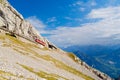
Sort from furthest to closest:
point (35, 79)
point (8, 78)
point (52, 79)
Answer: point (52, 79) < point (35, 79) < point (8, 78)

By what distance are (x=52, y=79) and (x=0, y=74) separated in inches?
951

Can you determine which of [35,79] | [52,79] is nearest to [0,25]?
[52,79]

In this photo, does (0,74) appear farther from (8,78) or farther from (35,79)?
(35,79)

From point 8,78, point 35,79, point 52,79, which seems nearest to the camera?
point 8,78

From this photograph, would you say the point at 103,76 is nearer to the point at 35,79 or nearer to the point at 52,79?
the point at 52,79

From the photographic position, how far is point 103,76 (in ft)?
653

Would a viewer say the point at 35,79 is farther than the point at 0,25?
No

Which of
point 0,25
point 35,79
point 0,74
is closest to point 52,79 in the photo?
point 35,79

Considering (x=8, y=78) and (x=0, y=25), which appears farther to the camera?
(x=0, y=25)

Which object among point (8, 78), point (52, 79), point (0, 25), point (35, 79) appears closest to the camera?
point (8, 78)

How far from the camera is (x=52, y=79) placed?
62656 mm

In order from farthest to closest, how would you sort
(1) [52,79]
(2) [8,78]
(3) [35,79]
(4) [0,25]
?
1. (4) [0,25]
2. (1) [52,79]
3. (3) [35,79]
4. (2) [8,78]

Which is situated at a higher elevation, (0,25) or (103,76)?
(0,25)

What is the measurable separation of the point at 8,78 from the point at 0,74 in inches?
93.2
